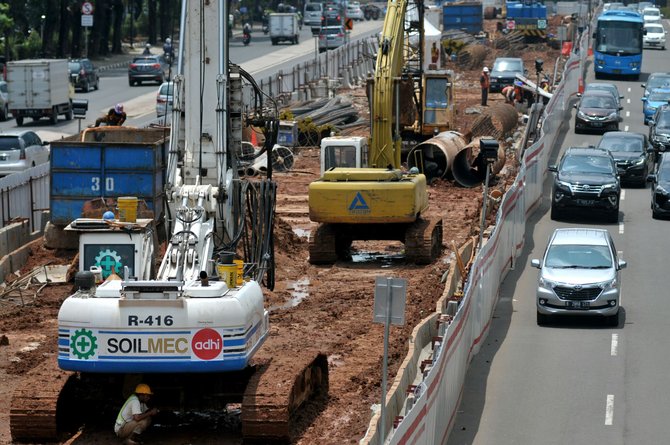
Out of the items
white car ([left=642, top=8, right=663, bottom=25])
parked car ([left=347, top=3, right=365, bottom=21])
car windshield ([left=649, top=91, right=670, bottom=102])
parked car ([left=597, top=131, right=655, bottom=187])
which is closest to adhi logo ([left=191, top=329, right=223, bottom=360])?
parked car ([left=597, top=131, right=655, bottom=187])

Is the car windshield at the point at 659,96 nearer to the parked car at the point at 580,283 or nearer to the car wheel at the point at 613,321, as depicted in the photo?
the parked car at the point at 580,283

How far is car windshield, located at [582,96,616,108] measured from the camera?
53.4m

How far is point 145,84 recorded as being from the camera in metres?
79.0

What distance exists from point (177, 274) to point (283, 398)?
102 inches

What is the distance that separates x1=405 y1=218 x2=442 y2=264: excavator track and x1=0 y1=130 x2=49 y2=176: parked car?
13.9m

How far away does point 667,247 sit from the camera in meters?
35.8

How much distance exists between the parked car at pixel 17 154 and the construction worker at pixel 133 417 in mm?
23787

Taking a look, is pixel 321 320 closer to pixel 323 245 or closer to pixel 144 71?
pixel 323 245

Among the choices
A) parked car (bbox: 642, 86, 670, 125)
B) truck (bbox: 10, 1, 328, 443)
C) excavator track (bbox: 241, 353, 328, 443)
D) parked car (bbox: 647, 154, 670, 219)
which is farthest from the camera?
parked car (bbox: 642, 86, 670, 125)

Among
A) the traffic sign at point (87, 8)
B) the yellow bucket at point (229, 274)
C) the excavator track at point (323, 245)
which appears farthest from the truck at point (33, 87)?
the yellow bucket at point (229, 274)

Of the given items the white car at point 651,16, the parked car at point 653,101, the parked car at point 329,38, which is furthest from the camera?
the white car at point 651,16

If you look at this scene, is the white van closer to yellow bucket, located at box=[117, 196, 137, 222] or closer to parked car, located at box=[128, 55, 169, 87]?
parked car, located at box=[128, 55, 169, 87]

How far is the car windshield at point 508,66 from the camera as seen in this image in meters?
67.7

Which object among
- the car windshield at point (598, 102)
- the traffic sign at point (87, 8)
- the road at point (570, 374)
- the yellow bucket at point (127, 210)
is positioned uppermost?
the traffic sign at point (87, 8)
